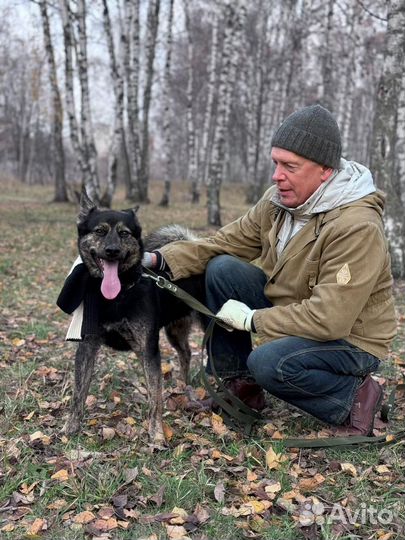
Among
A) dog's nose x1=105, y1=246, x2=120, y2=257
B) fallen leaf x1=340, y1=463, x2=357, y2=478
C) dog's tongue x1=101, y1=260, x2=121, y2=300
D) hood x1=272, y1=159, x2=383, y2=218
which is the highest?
hood x1=272, y1=159, x2=383, y2=218

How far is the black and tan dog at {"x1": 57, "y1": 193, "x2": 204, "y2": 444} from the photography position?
11.1 ft

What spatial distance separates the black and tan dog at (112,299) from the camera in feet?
11.1

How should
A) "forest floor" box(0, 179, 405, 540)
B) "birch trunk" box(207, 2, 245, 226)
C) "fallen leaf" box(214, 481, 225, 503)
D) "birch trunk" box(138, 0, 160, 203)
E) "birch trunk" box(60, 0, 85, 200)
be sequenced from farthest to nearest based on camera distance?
1. "birch trunk" box(138, 0, 160, 203)
2. "birch trunk" box(60, 0, 85, 200)
3. "birch trunk" box(207, 2, 245, 226)
4. "fallen leaf" box(214, 481, 225, 503)
5. "forest floor" box(0, 179, 405, 540)

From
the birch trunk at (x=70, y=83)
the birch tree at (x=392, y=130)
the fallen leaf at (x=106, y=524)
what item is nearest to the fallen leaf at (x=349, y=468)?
the fallen leaf at (x=106, y=524)

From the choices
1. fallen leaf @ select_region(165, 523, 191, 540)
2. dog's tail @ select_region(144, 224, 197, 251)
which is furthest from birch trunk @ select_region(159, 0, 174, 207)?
fallen leaf @ select_region(165, 523, 191, 540)

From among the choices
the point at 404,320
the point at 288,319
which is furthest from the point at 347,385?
the point at 404,320

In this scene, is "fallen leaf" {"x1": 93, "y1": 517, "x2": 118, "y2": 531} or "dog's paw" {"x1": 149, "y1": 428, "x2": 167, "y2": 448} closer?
"fallen leaf" {"x1": 93, "y1": 517, "x2": 118, "y2": 531}

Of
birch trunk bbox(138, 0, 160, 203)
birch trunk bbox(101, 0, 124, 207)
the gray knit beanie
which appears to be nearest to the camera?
the gray knit beanie

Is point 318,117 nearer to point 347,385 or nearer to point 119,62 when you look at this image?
point 347,385

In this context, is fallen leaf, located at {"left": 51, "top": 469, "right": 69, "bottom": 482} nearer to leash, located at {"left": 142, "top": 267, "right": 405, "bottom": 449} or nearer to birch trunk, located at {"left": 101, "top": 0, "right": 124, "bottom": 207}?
leash, located at {"left": 142, "top": 267, "right": 405, "bottom": 449}

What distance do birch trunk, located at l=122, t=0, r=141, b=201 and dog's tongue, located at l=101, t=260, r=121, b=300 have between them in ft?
51.0

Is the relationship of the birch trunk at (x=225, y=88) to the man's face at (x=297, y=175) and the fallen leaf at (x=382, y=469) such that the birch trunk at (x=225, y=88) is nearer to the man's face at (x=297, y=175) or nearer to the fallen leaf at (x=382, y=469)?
the man's face at (x=297, y=175)

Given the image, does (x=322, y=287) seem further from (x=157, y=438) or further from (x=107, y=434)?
(x=107, y=434)

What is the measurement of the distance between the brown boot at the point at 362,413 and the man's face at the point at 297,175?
1284 mm
